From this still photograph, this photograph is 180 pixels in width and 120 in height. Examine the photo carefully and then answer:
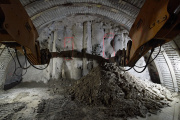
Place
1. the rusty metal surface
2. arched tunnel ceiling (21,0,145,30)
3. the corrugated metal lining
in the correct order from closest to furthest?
the rusty metal surface < arched tunnel ceiling (21,0,145,30) < the corrugated metal lining

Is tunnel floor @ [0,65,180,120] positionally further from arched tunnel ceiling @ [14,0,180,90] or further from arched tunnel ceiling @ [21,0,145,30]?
arched tunnel ceiling @ [21,0,145,30]

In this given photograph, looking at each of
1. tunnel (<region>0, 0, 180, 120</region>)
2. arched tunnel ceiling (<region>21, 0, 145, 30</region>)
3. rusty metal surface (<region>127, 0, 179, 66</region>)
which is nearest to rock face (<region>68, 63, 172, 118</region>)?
tunnel (<region>0, 0, 180, 120</region>)

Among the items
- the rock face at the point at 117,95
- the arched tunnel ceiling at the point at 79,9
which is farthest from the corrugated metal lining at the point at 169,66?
the arched tunnel ceiling at the point at 79,9

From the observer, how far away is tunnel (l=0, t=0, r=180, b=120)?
11.7 feet

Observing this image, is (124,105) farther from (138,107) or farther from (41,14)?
(41,14)

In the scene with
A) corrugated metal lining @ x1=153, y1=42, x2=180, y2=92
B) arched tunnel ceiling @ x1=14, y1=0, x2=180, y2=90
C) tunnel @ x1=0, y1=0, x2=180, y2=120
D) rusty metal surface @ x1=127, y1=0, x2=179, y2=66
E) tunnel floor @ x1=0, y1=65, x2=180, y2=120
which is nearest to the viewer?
rusty metal surface @ x1=127, y1=0, x2=179, y2=66

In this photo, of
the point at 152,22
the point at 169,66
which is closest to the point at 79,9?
the point at 152,22

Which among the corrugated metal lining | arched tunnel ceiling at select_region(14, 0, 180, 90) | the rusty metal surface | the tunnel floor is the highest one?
arched tunnel ceiling at select_region(14, 0, 180, 90)

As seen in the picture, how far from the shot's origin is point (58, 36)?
735 centimetres

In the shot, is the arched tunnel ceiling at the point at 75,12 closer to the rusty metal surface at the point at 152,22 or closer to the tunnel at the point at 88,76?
the tunnel at the point at 88,76

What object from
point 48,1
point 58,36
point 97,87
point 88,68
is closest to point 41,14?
point 48,1

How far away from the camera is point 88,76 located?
530 centimetres

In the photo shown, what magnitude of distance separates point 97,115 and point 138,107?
1.52 m

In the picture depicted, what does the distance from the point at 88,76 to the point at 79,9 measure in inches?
153
